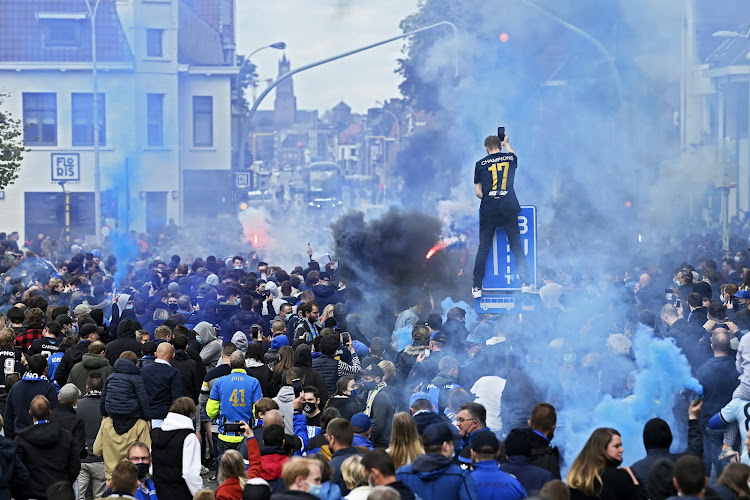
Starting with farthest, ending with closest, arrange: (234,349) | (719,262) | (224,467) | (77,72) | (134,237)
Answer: (77,72)
(134,237)
(719,262)
(234,349)
(224,467)

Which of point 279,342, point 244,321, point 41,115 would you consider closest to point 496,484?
point 279,342

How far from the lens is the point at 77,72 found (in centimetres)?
4181

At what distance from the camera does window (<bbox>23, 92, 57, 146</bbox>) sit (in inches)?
1651

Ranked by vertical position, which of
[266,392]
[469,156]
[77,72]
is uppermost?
[77,72]

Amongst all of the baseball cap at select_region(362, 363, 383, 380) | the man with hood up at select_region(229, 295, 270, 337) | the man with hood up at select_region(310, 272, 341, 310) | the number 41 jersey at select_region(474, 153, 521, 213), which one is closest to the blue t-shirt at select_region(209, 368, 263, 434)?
the baseball cap at select_region(362, 363, 383, 380)

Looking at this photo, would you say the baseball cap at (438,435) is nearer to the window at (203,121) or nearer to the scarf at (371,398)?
the scarf at (371,398)

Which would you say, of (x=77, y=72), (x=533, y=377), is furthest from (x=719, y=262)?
(x=77, y=72)

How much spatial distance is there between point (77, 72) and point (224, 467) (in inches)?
1436

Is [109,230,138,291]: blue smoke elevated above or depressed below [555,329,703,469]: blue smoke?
above

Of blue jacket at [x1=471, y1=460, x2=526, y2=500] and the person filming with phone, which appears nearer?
blue jacket at [x1=471, y1=460, x2=526, y2=500]

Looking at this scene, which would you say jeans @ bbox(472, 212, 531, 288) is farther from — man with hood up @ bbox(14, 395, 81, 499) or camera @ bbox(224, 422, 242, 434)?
man with hood up @ bbox(14, 395, 81, 499)

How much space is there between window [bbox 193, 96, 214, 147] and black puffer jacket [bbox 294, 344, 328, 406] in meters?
35.9

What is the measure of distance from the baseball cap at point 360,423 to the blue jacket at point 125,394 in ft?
7.63

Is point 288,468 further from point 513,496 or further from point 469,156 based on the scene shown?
point 469,156
